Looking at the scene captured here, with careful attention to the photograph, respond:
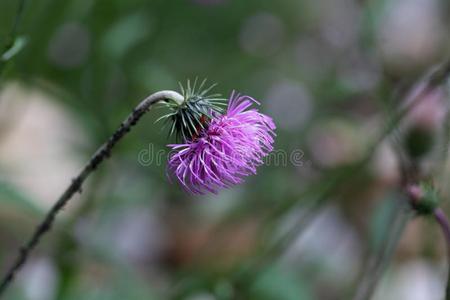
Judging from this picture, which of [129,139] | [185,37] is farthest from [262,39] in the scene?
[129,139]

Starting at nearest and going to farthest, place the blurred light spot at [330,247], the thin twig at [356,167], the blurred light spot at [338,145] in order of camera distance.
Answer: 1. the thin twig at [356,167]
2. the blurred light spot at [338,145]
3. the blurred light spot at [330,247]

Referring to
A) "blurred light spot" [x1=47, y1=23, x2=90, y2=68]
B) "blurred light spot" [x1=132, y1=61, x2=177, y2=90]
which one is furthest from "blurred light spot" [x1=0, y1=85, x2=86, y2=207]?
"blurred light spot" [x1=132, y1=61, x2=177, y2=90]

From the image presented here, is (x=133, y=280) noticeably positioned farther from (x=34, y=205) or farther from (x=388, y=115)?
(x=388, y=115)

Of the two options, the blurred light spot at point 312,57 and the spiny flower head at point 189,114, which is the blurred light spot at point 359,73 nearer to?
the blurred light spot at point 312,57

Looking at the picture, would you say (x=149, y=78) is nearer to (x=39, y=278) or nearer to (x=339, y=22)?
(x=39, y=278)

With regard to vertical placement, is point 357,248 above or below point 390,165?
below

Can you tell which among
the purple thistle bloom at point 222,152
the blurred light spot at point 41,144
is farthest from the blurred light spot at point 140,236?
the purple thistle bloom at point 222,152

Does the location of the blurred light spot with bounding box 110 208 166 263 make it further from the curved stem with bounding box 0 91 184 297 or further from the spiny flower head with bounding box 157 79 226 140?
the spiny flower head with bounding box 157 79 226 140
